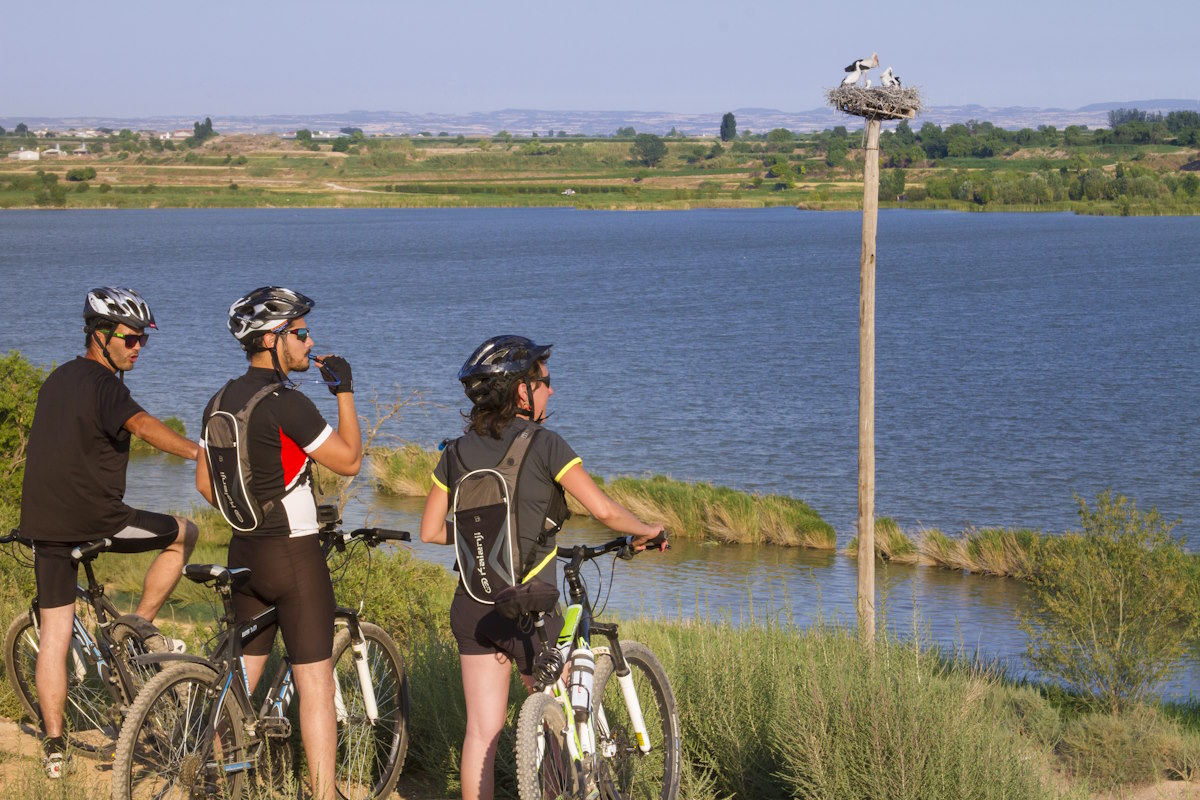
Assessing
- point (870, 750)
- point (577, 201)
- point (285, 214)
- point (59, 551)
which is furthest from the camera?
point (577, 201)

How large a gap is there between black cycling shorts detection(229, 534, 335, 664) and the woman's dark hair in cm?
88

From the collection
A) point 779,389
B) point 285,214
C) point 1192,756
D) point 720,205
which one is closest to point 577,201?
point 720,205

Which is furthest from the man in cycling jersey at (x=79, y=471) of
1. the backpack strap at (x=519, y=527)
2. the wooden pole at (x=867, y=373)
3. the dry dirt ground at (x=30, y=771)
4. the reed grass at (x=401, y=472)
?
the reed grass at (x=401, y=472)

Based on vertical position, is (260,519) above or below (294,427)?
below

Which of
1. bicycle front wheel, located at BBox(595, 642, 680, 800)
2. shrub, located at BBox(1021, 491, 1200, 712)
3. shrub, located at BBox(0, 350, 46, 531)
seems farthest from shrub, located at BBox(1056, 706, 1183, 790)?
shrub, located at BBox(0, 350, 46, 531)

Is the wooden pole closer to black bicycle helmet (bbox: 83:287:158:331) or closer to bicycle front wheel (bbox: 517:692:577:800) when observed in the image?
black bicycle helmet (bbox: 83:287:158:331)

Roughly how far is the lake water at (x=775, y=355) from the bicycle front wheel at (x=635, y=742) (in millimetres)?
3956

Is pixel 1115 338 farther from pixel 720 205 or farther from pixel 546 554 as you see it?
pixel 720 205

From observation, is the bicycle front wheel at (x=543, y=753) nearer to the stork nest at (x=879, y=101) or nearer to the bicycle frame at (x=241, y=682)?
the bicycle frame at (x=241, y=682)

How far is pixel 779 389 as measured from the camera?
45531 mm

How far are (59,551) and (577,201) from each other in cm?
19161

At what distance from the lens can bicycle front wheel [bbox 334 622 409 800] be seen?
18.8 feet

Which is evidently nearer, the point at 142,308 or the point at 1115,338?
the point at 142,308

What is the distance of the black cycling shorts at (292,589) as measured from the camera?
5031 millimetres
